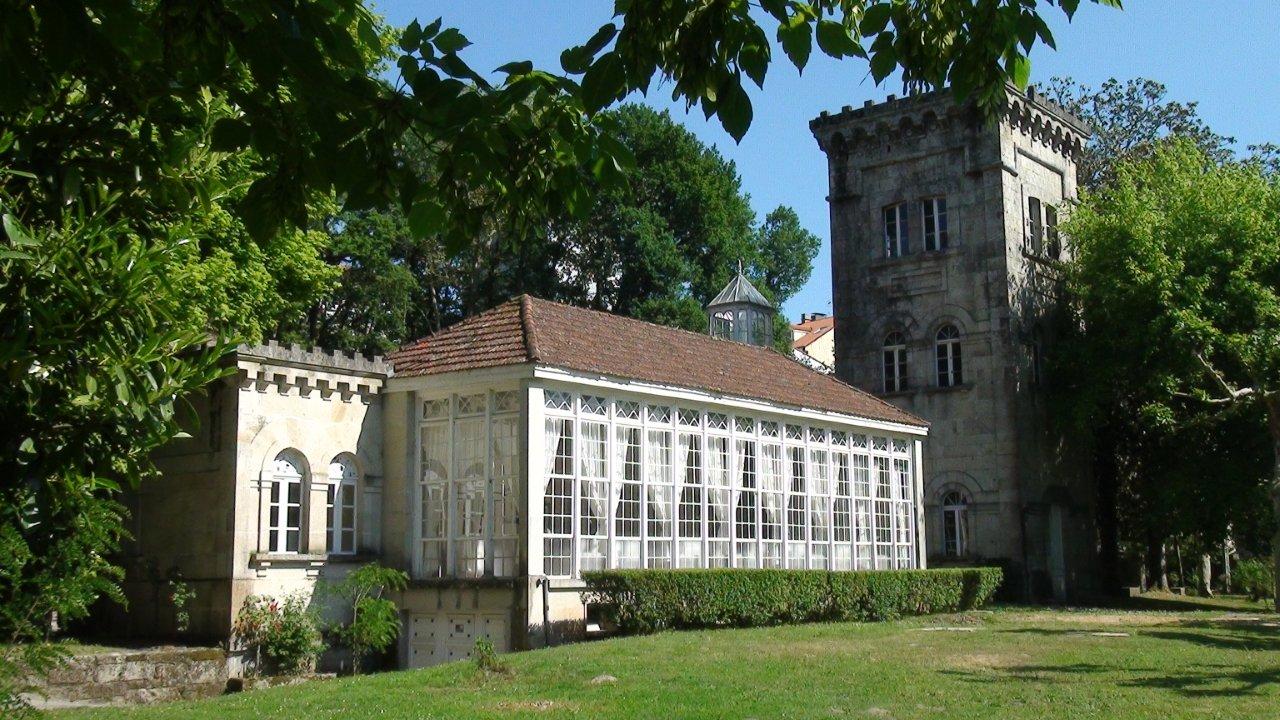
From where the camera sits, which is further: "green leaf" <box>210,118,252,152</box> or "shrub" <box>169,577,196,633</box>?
"shrub" <box>169,577,196,633</box>

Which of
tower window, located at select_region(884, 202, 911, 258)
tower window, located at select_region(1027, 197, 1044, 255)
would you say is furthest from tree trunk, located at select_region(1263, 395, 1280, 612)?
tower window, located at select_region(884, 202, 911, 258)

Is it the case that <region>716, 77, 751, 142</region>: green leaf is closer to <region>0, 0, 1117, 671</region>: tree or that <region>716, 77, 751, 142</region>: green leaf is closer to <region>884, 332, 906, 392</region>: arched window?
<region>0, 0, 1117, 671</region>: tree

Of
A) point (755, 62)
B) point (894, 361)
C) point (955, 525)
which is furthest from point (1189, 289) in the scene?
point (755, 62)

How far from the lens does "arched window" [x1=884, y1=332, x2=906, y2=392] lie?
36406 millimetres

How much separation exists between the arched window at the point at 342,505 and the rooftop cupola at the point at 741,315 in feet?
50.8

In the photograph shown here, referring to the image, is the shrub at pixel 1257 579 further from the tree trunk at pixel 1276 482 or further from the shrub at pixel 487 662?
the shrub at pixel 487 662

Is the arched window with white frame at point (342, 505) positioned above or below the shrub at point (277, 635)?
above

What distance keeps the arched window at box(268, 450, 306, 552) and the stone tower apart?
19956mm

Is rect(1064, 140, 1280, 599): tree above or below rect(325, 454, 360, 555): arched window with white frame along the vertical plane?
above

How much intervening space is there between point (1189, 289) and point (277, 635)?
23.9 m

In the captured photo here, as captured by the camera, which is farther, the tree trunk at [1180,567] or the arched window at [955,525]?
the tree trunk at [1180,567]

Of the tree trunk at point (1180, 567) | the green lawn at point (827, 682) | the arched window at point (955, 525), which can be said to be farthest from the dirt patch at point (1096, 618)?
the tree trunk at point (1180, 567)

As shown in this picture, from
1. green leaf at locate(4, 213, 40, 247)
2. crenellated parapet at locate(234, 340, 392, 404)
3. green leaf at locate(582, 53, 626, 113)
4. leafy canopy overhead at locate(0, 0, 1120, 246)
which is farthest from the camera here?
crenellated parapet at locate(234, 340, 392, 404)

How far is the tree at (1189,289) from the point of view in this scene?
101 ft
